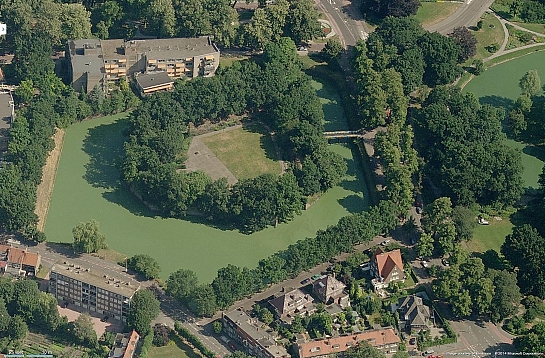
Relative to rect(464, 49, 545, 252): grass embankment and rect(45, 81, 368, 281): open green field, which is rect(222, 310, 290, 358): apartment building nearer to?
rect(45, 81, 368, 281): open green field

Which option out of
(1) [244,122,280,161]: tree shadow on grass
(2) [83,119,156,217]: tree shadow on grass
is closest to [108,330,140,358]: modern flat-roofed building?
(2) [83,119,156,217]: tree shadow on grass

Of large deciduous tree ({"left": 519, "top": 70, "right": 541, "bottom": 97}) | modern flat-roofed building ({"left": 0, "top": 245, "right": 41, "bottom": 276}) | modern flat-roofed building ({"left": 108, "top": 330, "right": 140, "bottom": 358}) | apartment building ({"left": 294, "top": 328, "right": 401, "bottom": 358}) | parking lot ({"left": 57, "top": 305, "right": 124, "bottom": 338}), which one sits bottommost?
parking lot ({"left": 57, "top": 305, "right": 124, "bottom": 338})

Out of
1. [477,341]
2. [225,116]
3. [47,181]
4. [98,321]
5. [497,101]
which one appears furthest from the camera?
Result: [497,101]

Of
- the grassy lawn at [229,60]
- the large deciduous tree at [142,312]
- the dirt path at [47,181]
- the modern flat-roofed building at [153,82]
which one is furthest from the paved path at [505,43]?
the large deciduous tree at [142,312]

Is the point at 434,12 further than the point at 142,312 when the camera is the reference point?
Yes

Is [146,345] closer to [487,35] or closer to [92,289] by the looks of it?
[92,289]

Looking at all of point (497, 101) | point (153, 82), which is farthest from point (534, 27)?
point (153, 82)
